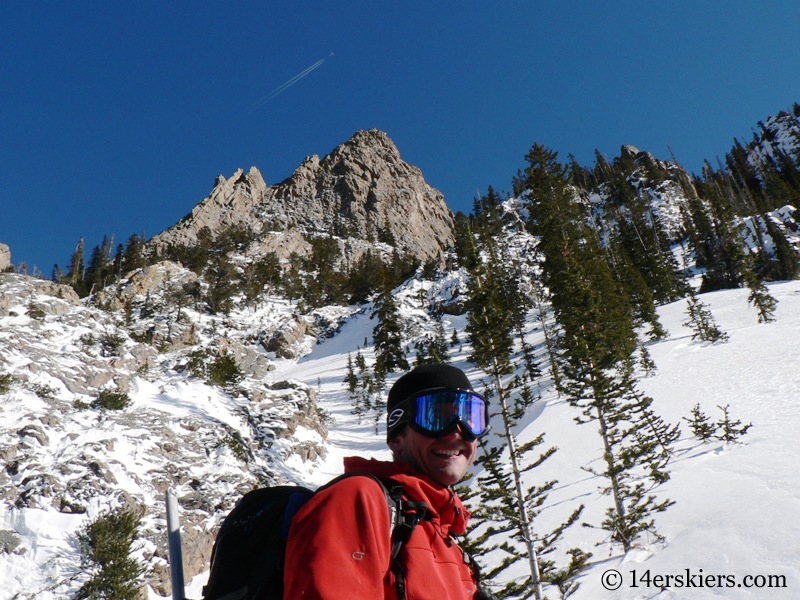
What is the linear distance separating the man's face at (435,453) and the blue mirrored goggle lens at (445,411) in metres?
0.06

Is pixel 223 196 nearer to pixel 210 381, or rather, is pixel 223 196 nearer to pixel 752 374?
pixel 210 381

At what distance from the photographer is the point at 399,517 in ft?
6.43

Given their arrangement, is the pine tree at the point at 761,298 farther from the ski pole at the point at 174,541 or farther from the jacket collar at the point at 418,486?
the ski pole at the point at 174,541

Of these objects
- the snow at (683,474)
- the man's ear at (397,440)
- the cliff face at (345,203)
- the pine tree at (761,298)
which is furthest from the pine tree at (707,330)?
the cliff face at (345,203)

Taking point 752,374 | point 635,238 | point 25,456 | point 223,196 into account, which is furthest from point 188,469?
point 223,196

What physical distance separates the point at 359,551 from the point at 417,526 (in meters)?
0.48

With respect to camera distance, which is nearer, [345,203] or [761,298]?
[761,298]

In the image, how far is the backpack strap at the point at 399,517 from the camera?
1.84m

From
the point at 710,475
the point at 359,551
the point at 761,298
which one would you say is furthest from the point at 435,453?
→ the point at 761,298

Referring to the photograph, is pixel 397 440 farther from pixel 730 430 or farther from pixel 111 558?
pixel 730 430

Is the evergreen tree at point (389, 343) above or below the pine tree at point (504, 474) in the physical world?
above

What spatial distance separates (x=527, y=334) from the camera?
5447 cm

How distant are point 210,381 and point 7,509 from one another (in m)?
15.2

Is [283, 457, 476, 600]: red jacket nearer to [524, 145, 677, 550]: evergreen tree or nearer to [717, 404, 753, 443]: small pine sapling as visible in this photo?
[524, 145, 677, 550]: evergreen tree
